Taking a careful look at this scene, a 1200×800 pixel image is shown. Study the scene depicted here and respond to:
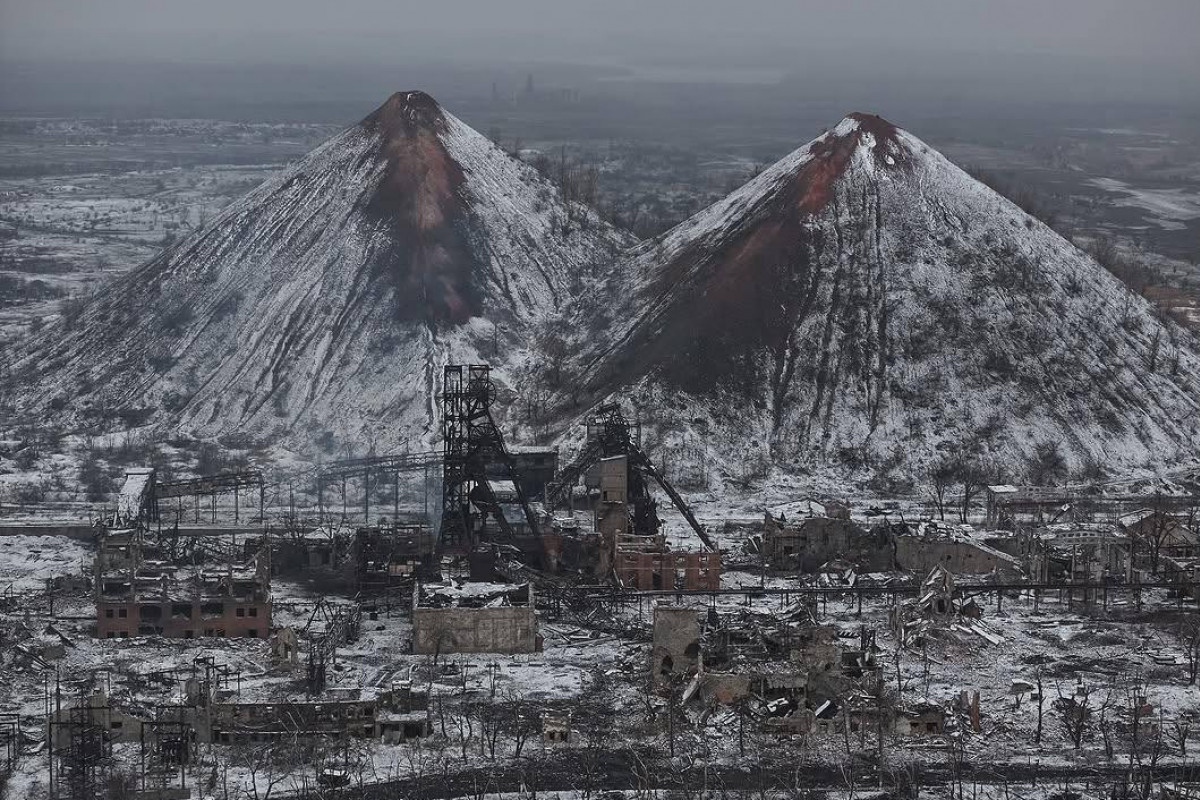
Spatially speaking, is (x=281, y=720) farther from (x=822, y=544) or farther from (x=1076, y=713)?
(x=822, y=544)

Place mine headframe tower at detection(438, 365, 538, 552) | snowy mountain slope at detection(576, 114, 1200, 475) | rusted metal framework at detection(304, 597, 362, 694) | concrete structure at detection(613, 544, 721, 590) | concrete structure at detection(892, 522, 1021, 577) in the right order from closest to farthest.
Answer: rusted metal framework at detection(304, 597, 362, 694) < concrete structure at detection(613, 544, 721, 590) < concrete structure at detection(892, 522, 1021, 577) < mine headframe tower at detection(438, 365, 538, 552) < snowy mountain slope at detection(576, 114, 1200, 475)

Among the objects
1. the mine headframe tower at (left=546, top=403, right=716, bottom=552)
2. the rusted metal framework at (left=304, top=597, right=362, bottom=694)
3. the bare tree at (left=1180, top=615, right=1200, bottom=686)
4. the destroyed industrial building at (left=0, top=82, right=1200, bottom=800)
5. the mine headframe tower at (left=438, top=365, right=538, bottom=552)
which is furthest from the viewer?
the mine headframe tower at (left=546, top=403, right=716, bottom=552)

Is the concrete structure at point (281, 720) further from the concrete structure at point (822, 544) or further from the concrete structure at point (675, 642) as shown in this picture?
the concrete structure at point (822, 544)

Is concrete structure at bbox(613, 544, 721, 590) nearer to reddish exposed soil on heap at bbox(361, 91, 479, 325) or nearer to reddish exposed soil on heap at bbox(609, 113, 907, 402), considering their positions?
reddish exposed soil on heap at bbox(609, 113, 907, 402)

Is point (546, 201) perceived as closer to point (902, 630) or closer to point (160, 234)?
point (160, 234)

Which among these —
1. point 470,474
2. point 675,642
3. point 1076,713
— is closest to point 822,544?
point 470,474

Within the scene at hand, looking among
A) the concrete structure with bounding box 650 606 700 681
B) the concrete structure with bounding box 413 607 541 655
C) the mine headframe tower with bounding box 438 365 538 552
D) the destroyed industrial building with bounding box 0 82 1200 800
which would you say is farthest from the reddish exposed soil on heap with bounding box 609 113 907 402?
the concrete structure with bounding box 650 606 700 681

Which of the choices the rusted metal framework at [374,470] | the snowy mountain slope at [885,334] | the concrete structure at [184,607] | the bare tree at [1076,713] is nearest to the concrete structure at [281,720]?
the concrete structure at [184,607]
